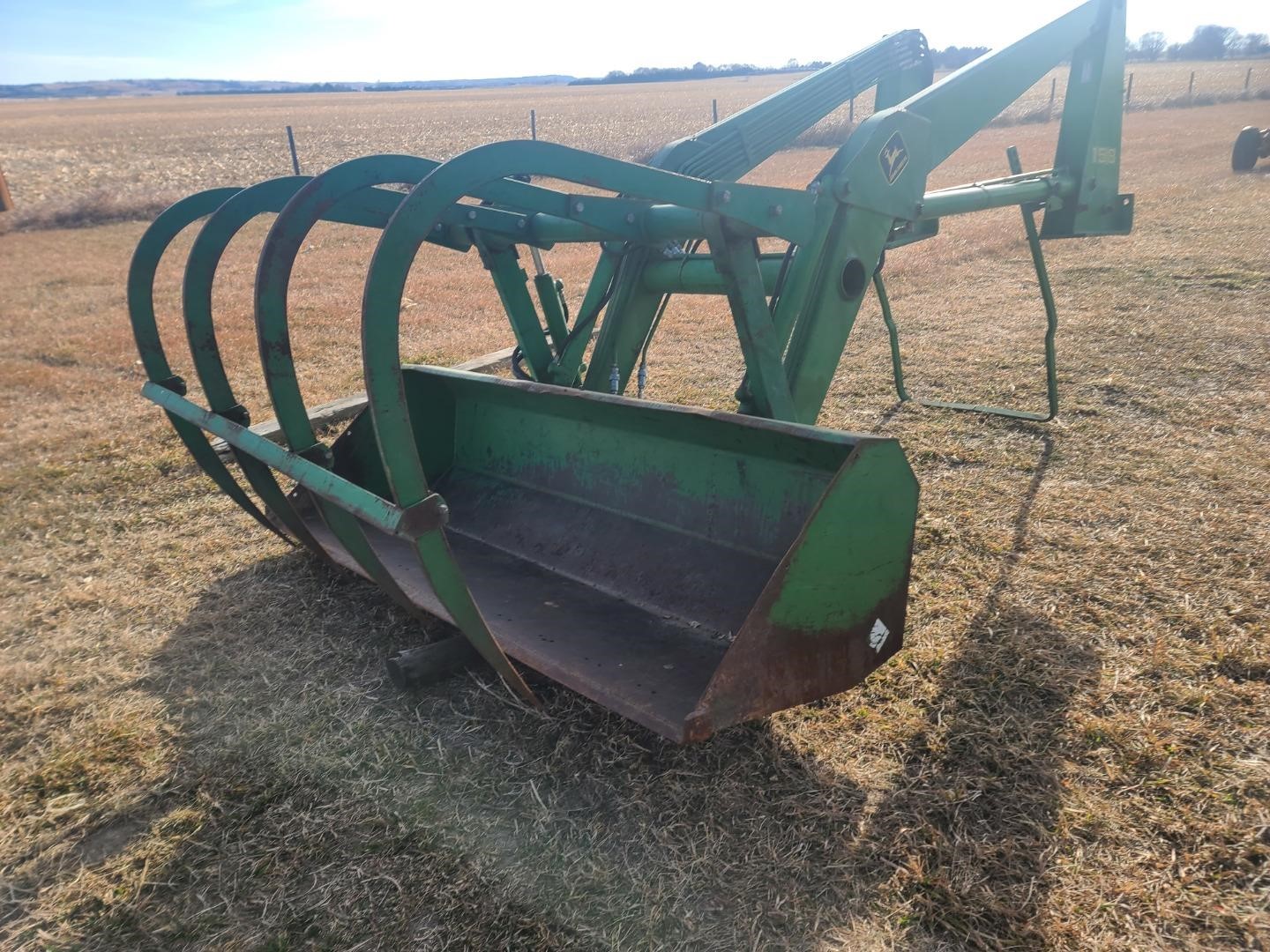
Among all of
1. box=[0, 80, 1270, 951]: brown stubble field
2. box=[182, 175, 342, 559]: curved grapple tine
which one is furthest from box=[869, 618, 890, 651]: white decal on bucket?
box=[182, 175, 342, 559]: curved grapple tine

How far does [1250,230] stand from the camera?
354 inches

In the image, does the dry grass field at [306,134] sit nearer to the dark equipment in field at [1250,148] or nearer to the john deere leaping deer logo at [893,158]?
the dark equipment in field at [1250,148]

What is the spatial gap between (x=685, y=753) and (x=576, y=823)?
1.25ft

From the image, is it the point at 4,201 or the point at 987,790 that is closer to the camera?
the point at 987,790

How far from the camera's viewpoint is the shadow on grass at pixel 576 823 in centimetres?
193

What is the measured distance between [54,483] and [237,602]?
1.89m

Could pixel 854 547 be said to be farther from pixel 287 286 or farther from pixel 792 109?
pixel 792 109

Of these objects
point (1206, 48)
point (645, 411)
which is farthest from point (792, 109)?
point (1206, 48)

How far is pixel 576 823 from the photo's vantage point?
7.24 feet

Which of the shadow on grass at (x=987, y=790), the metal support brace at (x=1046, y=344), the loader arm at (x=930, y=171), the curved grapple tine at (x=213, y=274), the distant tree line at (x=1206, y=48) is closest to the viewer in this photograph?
the shadow on grass at (x=987, y=790)

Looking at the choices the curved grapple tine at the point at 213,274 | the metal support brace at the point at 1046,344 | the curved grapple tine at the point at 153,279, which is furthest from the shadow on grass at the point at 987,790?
the curved grapple tine at the point at 153,279

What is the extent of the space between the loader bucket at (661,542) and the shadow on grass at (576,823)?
25 cm

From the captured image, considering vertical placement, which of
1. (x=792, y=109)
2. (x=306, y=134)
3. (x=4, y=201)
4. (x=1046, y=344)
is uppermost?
(x=306, y=134)

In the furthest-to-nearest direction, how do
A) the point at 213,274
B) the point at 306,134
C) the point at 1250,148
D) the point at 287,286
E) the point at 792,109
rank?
the point at 306,134 < the point at 1250,148 < the point at 792,109 < the point at 213,274 < the point at 287,286
